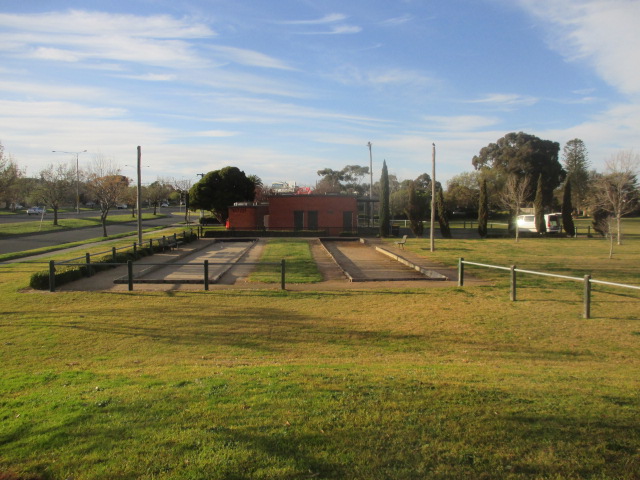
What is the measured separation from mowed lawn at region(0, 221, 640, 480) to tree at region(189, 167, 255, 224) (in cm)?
3994

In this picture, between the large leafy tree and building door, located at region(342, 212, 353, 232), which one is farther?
the large leafy tree

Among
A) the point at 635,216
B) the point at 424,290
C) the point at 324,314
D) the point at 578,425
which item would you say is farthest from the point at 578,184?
the point at 578,425

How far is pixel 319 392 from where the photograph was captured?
4.76 metres

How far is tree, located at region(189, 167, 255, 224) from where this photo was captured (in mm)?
50188

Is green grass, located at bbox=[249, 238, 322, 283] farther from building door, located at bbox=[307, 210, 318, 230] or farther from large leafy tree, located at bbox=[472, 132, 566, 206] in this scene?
large leafy tree, located at bbox=[472, 132, 566, 206]

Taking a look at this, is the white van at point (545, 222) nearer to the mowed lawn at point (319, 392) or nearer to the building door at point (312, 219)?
the building door at point (312, 219)

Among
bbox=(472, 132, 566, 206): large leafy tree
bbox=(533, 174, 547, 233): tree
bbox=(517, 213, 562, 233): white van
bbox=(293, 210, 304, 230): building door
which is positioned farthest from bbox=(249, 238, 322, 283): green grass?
bbox=(472, 132, 566, 206): large leafy tree

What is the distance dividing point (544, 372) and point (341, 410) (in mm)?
3220

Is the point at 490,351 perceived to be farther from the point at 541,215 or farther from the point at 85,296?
the point at 541,215

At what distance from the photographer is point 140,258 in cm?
2116

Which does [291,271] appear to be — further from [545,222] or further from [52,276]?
[545,222]

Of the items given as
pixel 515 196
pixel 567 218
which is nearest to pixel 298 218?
pixel 515 196

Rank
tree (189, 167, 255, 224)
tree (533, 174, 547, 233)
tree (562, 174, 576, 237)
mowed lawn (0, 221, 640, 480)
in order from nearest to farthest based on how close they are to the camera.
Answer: mowed lawn (0, 221, 640, 480), tree (562, 174, 576, 237), tree (533, 174, 547, 233), tree (189, 167, 255, 224)

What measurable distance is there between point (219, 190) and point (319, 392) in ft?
156
